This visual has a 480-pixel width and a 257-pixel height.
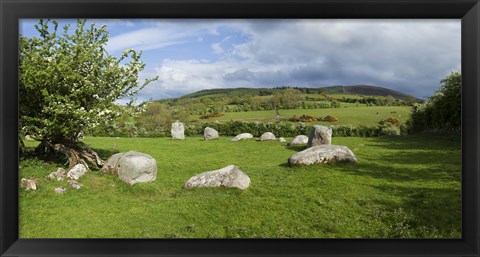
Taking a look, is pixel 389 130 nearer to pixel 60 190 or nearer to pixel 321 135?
pixel 321 135

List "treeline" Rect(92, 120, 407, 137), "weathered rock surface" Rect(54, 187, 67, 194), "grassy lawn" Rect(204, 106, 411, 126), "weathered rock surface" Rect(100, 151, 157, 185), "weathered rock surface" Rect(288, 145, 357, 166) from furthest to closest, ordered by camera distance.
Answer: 1. "treeline" Rect(92, 120, 407, 137)
2. "grassy lawn" Rect(204, 106, 411, 126)
3. "weathered rock surface" Rect(288, 145, 357, 166)
4. "weathered rock surface" Rect(100, 151, 157, 185)
5. "weathered rock surface" Rect(54, 187, 67, 194)

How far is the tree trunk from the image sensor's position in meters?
6.95

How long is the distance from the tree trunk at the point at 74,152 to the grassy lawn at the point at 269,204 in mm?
429

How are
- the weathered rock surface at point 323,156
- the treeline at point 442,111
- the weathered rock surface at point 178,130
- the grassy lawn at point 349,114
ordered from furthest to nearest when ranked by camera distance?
the weathered rock surface at point 178,130 < the grassy lawn at point 349,114 < the treeline at point 442,111 < the weathered rock surface at point 323,156

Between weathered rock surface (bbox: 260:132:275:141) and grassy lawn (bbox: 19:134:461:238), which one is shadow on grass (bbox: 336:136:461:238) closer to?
grassy lawn (bbox: 19:134:461:238)

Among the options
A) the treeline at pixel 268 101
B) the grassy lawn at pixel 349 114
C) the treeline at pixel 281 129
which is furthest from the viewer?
the treeline at pixel 281 129

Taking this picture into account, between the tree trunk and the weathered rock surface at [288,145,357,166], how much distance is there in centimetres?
489

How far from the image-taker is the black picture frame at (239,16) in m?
3.67

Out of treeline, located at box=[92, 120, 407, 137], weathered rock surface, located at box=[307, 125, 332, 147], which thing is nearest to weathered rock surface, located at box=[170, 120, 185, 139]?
treeline, located at box=[92, 120, 407, 137]

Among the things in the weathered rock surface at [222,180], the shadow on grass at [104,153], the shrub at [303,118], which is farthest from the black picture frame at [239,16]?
the shrub at [303,118]

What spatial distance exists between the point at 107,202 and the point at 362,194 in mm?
4990

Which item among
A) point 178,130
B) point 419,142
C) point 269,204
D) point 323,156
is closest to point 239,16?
point 269,204

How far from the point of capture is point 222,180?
5941mm

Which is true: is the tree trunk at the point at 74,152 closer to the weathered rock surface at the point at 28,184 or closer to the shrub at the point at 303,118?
the weathered rock surface at the point at 28,184
